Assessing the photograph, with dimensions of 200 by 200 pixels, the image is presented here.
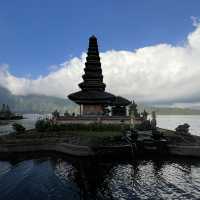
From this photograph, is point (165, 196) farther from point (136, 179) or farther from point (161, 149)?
point (161, 149)

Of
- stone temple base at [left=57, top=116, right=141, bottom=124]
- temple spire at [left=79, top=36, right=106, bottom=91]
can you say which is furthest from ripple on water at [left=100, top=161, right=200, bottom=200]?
temple spire at [left=79, top=36, right=106, bottom=91]

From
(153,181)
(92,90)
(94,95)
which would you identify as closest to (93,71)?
(92,90)

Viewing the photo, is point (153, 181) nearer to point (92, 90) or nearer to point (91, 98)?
point (91, 98)

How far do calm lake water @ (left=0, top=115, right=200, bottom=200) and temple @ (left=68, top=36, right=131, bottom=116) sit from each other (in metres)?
27.4

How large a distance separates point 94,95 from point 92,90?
14.7 feet

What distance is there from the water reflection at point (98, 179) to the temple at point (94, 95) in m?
28.1

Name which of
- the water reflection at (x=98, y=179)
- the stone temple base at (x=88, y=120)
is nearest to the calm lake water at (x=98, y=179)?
the water reflection at (x=98, y=179)

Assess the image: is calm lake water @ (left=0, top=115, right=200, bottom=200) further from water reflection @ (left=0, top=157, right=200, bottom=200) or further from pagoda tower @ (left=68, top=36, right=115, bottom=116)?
pagoda tower @ (left=68, top=36, right=115, bottom=116)

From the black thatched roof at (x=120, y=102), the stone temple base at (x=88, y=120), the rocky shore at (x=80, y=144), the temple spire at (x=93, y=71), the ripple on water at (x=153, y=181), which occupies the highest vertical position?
the temple spire at (x=93, y=71)

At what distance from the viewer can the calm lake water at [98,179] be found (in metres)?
26.5

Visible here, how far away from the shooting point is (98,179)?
104 ft

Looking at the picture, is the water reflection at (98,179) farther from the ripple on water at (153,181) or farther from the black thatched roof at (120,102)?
the black thatched roof at (120,102)

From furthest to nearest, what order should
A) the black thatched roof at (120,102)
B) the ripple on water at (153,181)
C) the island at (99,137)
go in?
the black thatched roof at (120,102) → the island at (99,137) → the ripple on water at (153,181)

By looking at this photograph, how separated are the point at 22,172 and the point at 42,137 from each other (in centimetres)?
1734
